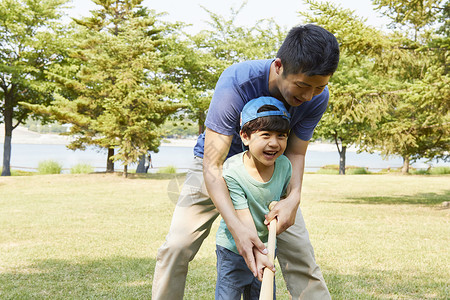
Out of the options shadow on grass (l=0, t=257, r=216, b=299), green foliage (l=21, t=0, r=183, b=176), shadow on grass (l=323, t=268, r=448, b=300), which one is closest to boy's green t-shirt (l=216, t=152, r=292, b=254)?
shadow on grass (l=0, t=257, r=216, b=299)

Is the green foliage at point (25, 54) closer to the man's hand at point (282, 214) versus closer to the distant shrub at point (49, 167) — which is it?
the distant shrub at point (49, 167)

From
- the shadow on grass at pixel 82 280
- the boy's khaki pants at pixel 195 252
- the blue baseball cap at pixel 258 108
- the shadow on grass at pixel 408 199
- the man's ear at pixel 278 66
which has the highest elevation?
the man's ear at pixel 278 66

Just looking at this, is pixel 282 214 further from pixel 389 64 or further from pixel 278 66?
pixel 389 64

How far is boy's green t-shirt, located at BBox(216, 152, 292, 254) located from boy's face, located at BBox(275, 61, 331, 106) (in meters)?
0.44

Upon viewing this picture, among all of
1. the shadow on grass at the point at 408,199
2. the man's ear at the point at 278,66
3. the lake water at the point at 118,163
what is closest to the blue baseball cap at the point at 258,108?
the man's ear at the point at 278,66

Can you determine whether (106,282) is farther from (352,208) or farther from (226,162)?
(352,208)

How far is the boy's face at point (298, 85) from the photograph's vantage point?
2.10 m

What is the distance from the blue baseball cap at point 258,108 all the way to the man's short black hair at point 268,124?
0.6 inches

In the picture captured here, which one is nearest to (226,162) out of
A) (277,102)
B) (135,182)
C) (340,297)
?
(277,102)

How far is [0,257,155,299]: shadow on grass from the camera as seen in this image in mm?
4367

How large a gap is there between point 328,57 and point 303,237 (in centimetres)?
120

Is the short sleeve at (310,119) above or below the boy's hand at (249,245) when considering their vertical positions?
above

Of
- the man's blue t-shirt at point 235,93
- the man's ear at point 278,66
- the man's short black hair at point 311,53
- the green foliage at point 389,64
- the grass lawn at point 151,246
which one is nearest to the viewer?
the man's short black hair at point 311,53

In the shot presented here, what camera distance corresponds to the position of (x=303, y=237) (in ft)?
9.16
